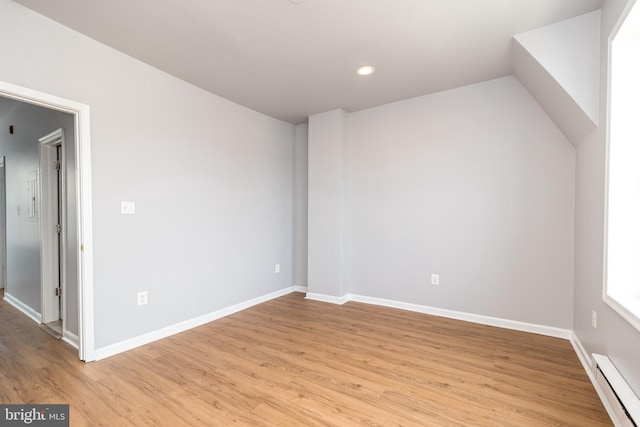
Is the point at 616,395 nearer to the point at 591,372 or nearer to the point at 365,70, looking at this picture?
the point at 591,372

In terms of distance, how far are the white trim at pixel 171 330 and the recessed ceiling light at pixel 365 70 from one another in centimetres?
301

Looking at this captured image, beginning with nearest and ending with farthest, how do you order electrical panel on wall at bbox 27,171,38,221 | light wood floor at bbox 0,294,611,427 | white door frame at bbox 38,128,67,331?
light wood floor at bbox 0,294,611,427 → white door frame at bbox 38,128,67,331 → electrical panel on wall at bbox 27,171,38,221

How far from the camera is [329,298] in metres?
4.07

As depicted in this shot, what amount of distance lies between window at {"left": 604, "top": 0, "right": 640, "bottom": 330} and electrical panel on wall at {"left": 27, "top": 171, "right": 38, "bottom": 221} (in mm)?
5333

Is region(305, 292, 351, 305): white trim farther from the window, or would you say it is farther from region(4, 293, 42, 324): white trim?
region(4, 293, 42, 324): white trim

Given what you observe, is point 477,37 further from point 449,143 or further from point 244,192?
point 244,192

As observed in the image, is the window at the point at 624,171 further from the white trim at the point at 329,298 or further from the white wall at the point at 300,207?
the white wall at the point at 300,207

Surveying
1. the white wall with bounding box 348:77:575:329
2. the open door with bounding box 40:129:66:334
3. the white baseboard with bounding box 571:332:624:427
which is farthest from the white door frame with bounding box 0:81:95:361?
the white baseboard with bounding box 571:332:624:427

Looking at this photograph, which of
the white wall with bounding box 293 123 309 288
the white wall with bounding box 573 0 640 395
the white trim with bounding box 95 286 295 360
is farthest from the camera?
the white wall with bounding box 293 123 309 288

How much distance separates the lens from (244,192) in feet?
12.7

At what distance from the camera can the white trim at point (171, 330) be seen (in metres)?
2.50

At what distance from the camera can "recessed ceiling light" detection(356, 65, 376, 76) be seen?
112 inches

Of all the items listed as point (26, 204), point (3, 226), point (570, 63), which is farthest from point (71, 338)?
point (570, 63)

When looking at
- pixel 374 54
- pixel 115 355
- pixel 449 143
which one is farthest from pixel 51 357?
pixel 449 143
